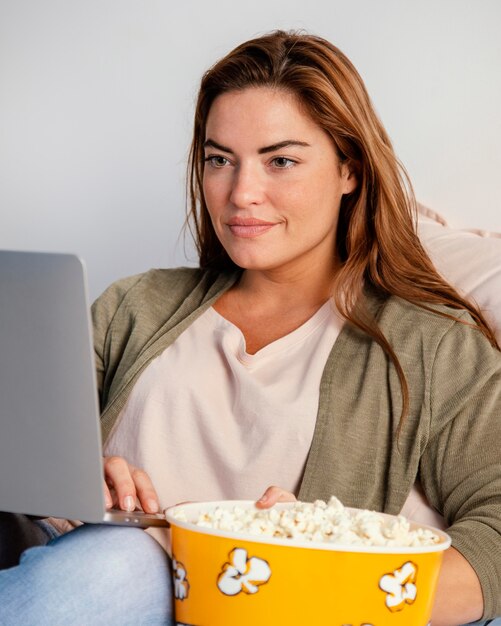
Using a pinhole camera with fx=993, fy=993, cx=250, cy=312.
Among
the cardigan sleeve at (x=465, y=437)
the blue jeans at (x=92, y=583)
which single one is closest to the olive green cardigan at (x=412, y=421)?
the cardigan sleeve at (x=465, y=437)

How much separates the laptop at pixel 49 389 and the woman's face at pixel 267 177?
675 mm

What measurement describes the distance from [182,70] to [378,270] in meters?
1.03

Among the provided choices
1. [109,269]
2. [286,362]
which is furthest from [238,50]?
[109,269]

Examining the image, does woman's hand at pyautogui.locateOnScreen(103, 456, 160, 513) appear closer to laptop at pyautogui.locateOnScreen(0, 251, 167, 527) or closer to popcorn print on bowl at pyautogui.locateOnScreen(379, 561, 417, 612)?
laptop at pyautogui.locateOnScreen(0, 251, 167, 527)

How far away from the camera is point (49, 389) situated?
103cm

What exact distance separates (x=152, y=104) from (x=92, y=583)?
1.67m

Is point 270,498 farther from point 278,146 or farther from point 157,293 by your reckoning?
point 157,293

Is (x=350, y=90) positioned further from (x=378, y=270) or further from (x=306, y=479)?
(x=306, y=479)

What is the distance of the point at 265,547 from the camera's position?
975mm

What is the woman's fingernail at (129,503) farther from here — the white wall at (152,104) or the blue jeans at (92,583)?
the white wall at (152,104)

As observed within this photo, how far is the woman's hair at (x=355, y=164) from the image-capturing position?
1.67 m

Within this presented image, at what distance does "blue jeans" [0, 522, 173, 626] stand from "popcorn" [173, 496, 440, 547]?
0.29 feet

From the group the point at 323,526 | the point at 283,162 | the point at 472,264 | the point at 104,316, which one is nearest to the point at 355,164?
the point at 283,162

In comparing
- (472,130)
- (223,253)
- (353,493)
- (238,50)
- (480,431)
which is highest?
(238,50)
